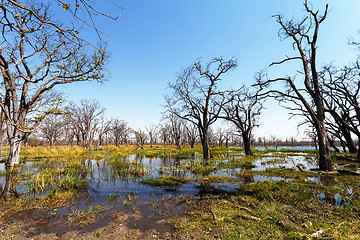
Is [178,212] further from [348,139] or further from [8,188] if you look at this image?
[348,139]

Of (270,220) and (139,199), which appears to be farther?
(139,199)

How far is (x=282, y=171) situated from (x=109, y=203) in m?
10.2

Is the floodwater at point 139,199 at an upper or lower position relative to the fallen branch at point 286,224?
lower

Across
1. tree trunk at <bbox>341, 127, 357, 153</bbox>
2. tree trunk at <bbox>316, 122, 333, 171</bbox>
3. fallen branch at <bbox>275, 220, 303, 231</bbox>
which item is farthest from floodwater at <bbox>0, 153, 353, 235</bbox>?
tree trunk at <bbox>341, 127, 357, 153</bbox>

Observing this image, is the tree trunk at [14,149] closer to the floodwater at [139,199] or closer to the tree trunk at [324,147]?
the floodwater at [139,199]

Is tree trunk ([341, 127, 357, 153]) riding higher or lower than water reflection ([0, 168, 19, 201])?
higher

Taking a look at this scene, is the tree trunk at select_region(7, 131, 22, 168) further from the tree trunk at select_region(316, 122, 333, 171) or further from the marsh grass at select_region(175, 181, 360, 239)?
the tree trunk at select_region(316, 122, 333, 171)

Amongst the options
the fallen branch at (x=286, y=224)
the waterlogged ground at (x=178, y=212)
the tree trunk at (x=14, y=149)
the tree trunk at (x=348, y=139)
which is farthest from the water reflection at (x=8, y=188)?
the tree trunk at (x=348, y=139)

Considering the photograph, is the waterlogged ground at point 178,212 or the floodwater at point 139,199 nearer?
the waterlogged ground at point 178,212

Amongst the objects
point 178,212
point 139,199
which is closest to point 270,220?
point 178,212

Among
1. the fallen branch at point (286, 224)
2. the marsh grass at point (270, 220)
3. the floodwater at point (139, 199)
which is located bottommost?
→ the floodwater at point (139, 199)

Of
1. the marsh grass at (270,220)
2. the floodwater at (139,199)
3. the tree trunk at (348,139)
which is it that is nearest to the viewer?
the marsh grass at (270,220)

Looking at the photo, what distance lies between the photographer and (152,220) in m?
3.95

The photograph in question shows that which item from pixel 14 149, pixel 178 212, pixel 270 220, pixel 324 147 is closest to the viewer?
pixel 270 220
